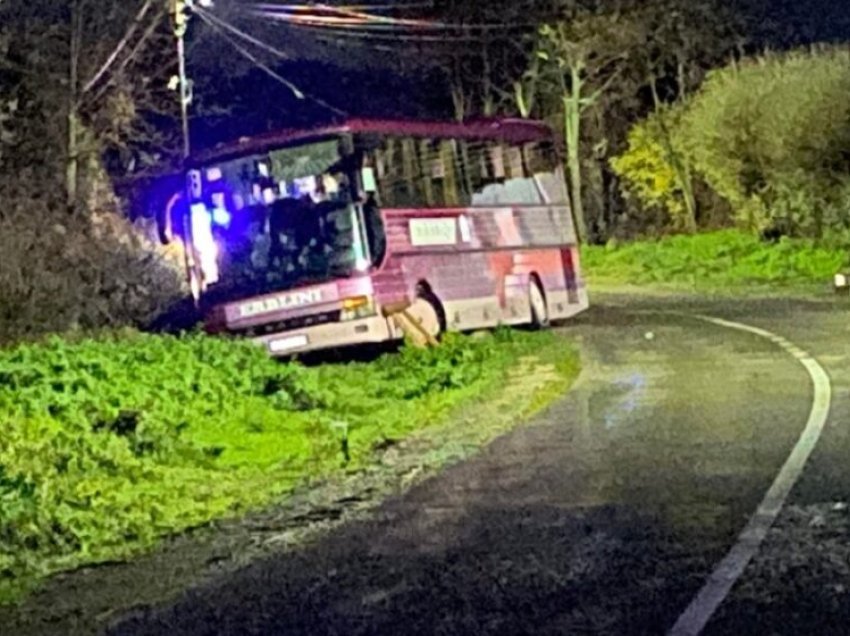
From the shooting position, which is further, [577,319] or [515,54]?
[515,54]

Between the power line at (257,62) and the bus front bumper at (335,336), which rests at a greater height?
the power line at (257,62)

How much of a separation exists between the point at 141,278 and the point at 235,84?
94.2 ft

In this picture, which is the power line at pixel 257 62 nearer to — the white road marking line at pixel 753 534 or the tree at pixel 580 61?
the tree at pixel 580 61

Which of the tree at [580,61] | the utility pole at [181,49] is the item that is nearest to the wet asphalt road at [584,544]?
the utility pole at [181,49]

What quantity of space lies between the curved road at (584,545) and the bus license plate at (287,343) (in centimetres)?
799

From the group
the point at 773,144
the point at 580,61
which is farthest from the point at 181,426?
the point at 580,61

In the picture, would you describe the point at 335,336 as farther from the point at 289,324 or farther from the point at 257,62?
the point at 257,62

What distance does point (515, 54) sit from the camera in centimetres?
5806

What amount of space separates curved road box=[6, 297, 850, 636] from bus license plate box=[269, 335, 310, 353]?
7991 millimetres

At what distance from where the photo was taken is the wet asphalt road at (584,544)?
7.99 metres

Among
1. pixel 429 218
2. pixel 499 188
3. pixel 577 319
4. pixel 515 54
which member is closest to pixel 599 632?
pixel 429 218

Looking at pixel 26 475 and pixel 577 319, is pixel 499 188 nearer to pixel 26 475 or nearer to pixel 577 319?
pixel 577 319

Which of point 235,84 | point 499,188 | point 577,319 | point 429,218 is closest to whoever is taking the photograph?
point 429,218

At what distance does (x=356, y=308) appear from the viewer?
23641 mm
